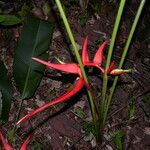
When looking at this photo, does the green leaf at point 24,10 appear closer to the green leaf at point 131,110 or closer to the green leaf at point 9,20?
the green leaf at point 9,20

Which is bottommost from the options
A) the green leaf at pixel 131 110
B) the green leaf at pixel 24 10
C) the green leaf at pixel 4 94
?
the green leaf at pixel 131 110

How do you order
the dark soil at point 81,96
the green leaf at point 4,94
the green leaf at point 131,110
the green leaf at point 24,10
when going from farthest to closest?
1. the green leaf at point 24,10
2. the green leaf at point 131,110
3. the dark soil at point 81,96
4. the green leaf at point 4,94

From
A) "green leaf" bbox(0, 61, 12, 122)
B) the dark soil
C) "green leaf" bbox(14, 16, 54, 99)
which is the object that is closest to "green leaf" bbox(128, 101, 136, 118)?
the dark soil

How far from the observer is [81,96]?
2316mm

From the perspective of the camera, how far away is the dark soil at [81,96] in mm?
2098

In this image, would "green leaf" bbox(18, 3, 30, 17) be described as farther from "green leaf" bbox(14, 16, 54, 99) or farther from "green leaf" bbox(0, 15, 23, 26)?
"green leaf" bbox(14, 16, 54, 99)

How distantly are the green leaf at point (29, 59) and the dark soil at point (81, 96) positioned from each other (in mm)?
128

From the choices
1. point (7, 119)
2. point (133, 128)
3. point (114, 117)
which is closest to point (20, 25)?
point (7, 119)

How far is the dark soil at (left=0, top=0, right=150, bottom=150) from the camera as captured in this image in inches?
82.6

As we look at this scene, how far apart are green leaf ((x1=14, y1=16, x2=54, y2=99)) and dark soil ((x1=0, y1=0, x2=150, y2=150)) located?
13cm

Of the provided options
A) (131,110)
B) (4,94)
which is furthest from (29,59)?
(131,110)

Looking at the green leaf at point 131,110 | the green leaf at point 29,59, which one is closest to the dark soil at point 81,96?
the green leaf at point 131,110

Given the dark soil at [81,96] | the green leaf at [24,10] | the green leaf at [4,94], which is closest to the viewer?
the green leaf at [4,94]

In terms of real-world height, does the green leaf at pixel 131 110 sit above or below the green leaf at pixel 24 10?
below
